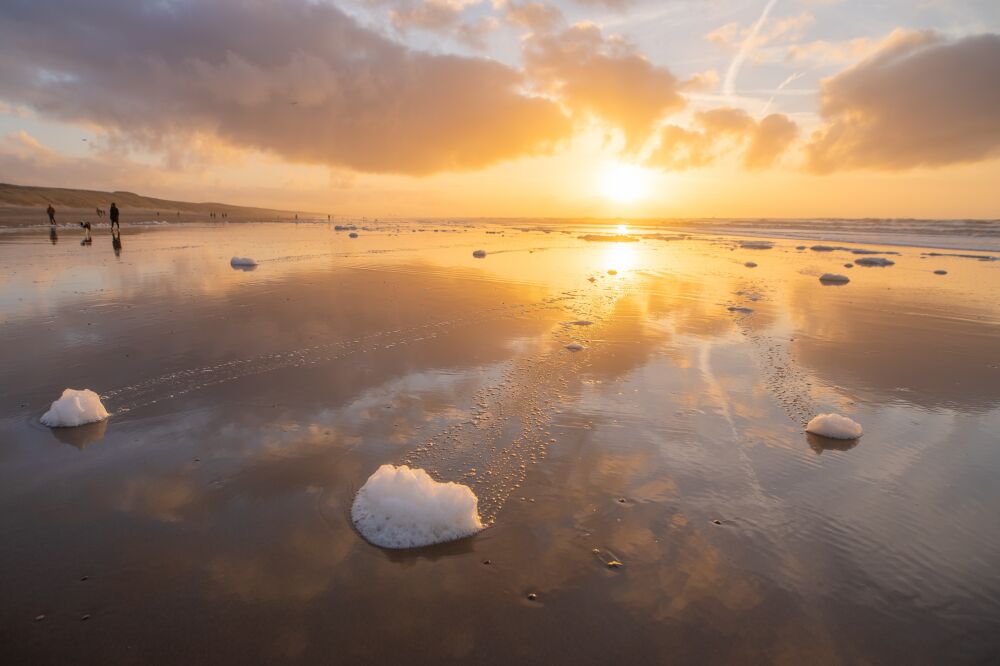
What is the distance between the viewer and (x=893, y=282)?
19516mm

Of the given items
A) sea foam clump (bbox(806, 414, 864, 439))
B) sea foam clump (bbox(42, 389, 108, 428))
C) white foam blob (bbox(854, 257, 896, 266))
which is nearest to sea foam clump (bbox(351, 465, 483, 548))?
sea foam clump (bbox(42, 389, 108, 428))

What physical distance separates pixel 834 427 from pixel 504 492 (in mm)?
4493

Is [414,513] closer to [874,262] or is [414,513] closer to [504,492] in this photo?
[504,492]

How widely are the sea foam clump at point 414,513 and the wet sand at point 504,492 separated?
144 mm

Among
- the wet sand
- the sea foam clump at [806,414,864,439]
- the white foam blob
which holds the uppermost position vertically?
the white foam blob

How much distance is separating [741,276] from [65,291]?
24609mm

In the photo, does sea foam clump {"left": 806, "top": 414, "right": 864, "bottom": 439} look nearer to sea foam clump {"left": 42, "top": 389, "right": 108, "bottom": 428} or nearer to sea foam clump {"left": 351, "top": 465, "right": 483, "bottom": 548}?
sea foam clump {"left": 351, "top": 465, "right": 483, "bottom": 548}

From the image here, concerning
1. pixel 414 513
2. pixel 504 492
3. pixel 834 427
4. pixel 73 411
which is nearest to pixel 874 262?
pixel 834 427

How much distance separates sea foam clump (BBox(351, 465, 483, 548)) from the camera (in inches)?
155

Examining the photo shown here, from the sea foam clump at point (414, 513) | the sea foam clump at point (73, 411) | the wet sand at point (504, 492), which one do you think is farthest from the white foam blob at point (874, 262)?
the sea foam clump at point (73, 411)

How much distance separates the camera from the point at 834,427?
5926 millimetres

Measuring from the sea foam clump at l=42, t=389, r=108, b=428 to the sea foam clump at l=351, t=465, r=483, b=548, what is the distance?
4.14m

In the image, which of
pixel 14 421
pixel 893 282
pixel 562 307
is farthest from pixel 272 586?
pixel 893 282

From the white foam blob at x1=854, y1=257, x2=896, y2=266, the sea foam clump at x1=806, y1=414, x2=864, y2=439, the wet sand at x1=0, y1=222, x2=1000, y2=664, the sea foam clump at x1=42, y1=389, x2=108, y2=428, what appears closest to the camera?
the wet sand at x1=0, y1=222, x2=1000, y2=664
